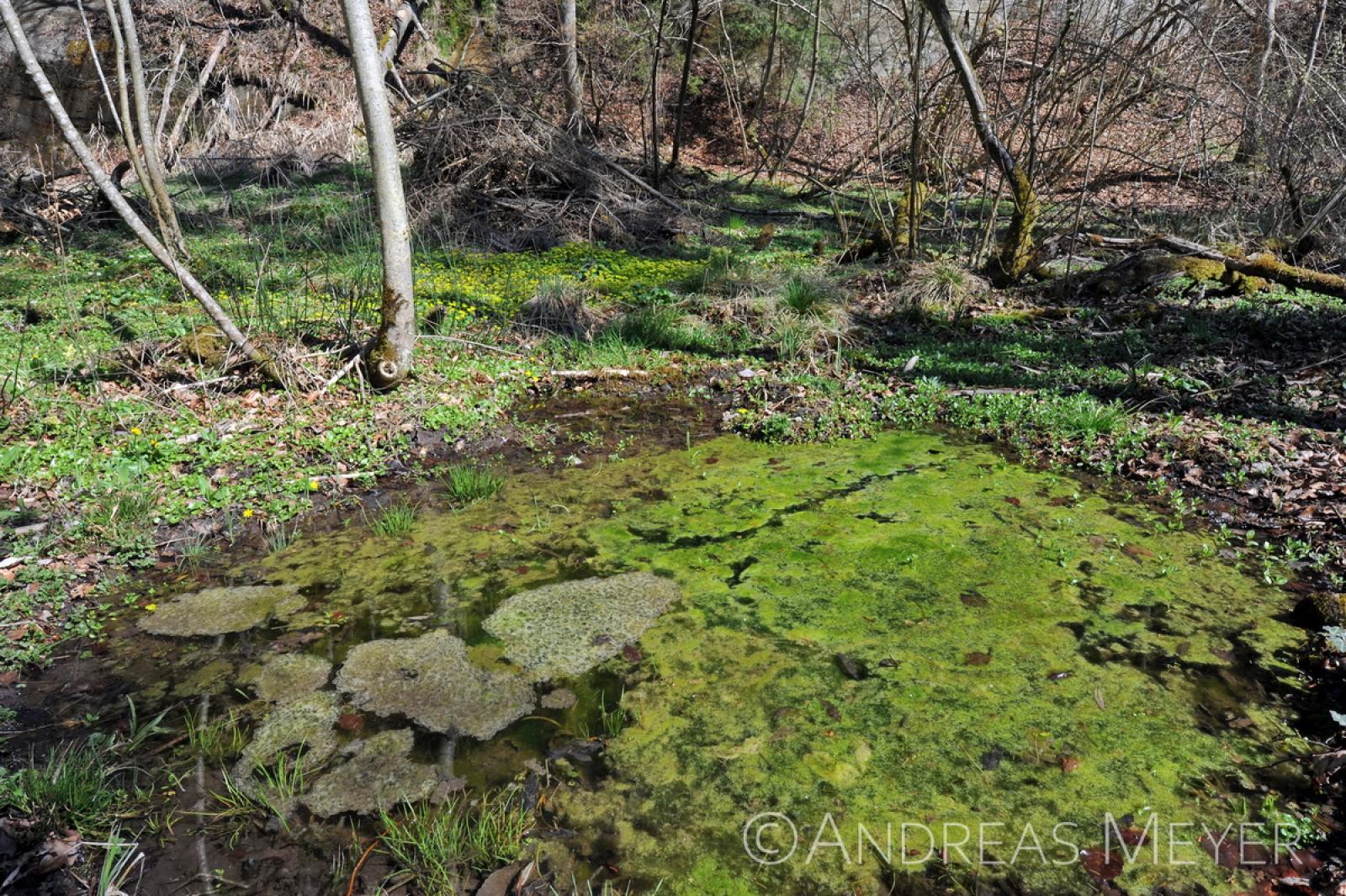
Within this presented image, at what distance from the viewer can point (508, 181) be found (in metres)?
9.66

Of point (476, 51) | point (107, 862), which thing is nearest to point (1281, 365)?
point (107, 862)

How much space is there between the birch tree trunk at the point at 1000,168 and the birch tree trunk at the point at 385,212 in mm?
4396

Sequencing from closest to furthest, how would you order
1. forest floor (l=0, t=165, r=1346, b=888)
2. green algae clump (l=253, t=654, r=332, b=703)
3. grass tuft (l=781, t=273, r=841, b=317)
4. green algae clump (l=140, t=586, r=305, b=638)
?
green algae clump (l=253, t=654, r=332, b=703) < green algae clump (l=140, t=586, r=305, b=638) < forest floor (l=0, t=165, r=1346, b=888) < grass tuft (l=781, t=273, r=841, b=317)

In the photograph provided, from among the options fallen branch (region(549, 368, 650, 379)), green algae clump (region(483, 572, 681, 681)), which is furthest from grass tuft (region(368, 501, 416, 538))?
fallen branch (region(549, 368, 650, 379))

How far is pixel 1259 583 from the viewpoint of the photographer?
3434 mm

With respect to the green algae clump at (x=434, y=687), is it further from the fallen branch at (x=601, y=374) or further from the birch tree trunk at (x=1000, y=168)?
the birch tree trunk at (x=1000, y=168)

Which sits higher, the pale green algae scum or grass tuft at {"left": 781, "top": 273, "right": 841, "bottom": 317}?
grass tuft at {"left": 781, "top": 273, "right": 841, "bottom": 317}

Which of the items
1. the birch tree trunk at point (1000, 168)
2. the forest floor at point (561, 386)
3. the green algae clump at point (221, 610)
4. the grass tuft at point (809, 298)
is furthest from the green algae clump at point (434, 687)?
the birch tree trunk at point (1000, 168)

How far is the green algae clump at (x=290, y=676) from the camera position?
2807 millimetres

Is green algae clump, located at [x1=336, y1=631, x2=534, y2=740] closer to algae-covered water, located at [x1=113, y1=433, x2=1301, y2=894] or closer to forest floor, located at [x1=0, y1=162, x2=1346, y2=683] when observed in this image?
algae-covered water, located at [x1=113, y1=433, x2=1301, y2=894]

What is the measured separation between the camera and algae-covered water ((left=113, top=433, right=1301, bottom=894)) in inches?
89.4

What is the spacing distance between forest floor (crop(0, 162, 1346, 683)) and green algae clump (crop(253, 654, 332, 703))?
0.87 metres

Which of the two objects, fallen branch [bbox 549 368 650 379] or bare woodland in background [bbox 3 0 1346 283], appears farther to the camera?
bare woodland in background [bbox 3 0 1346 283]

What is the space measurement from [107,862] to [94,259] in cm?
763
